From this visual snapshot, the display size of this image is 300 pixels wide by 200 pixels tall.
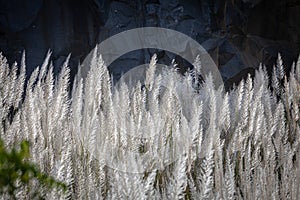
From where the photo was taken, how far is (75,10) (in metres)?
3.98

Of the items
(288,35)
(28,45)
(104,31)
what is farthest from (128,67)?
(288,35)

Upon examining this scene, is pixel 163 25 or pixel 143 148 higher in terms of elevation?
pixel 163 25

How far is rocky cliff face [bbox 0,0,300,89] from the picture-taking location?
156 inches

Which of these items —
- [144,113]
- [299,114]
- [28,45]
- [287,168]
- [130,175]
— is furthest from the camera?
[28,45]

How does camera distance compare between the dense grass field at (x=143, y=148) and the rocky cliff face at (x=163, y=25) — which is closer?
the dense grass field at (x=143, y=148)

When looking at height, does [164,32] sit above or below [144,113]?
above

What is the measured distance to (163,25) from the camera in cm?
397

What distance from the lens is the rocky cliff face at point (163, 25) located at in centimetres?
396

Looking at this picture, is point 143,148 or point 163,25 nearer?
point 143,148

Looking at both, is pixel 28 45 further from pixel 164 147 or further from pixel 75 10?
pixel 164 147

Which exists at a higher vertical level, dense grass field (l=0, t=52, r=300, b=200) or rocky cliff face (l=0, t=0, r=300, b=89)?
rocky cliff face (l=0, t=0, r=300, b=89)

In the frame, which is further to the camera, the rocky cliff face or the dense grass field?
the rocky cliff face

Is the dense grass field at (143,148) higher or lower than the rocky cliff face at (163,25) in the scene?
lower

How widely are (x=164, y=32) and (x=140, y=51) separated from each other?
1.09 feet
